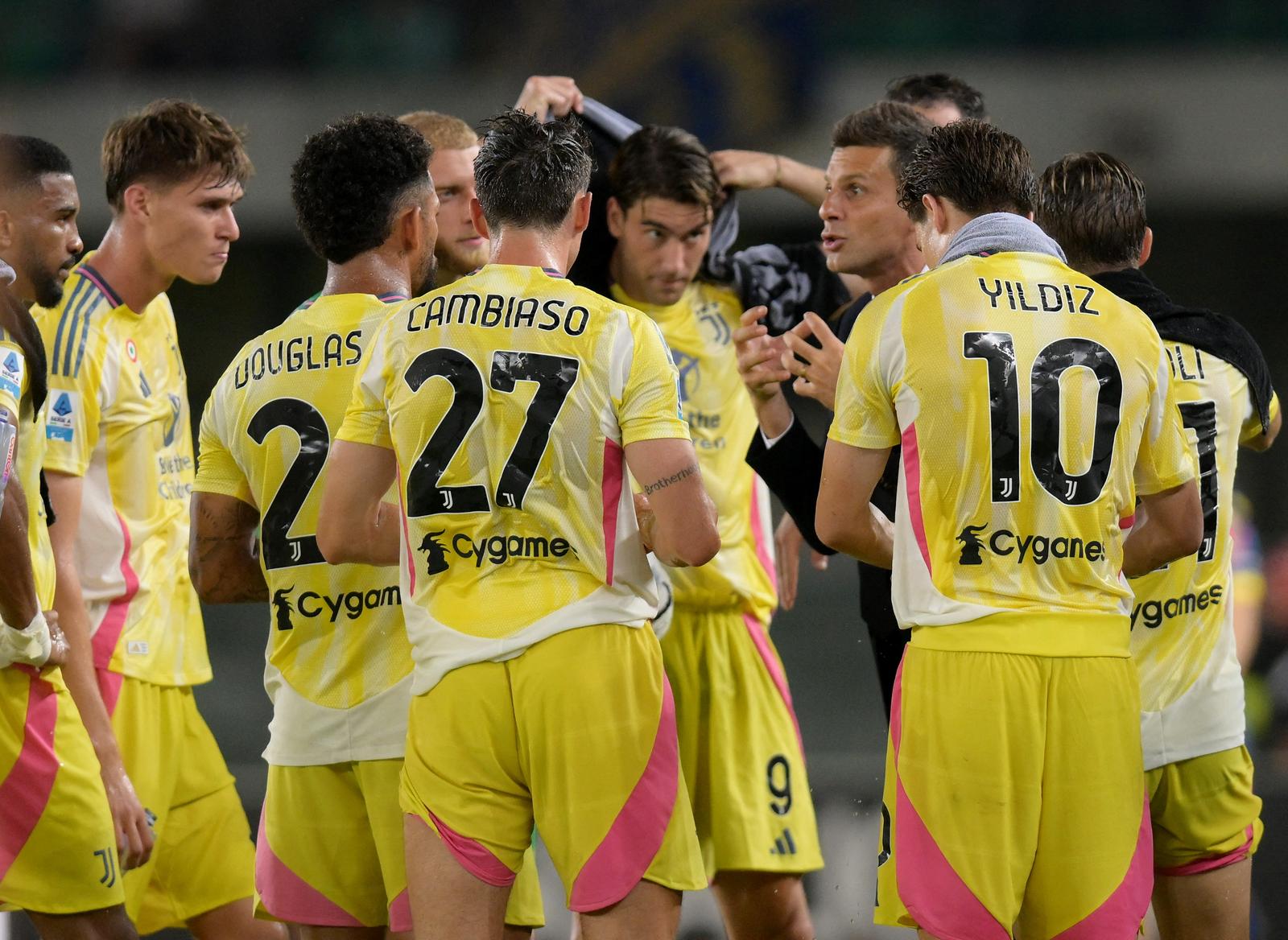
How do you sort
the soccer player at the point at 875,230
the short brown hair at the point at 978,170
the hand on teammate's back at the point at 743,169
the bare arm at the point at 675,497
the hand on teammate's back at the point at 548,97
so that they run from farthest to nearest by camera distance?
the hand on teammate's back at the point at 743,169 < the hand on teammate's back at the point at 548,97 < the soccer player at the point at 875,230 < the short brown hair at the point at 978,170 < the bare arm at the point at 675,497

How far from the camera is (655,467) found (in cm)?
333

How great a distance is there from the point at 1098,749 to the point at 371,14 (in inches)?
666

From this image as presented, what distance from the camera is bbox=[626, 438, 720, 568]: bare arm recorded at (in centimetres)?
333

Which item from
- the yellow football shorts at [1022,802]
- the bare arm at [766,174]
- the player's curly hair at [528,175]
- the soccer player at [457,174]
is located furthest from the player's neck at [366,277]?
the bare arm at [766,174]

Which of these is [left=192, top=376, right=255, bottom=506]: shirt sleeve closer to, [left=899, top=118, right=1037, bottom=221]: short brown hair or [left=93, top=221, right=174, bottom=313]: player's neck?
[left=93, top=221, right=174, bottom=313]: player's neck

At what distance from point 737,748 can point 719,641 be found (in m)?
0.33

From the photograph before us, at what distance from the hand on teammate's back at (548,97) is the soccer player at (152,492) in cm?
91

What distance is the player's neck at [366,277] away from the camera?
3.93 m

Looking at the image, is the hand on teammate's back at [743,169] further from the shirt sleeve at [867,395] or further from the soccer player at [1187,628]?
the shirt sleeve at [867,395]

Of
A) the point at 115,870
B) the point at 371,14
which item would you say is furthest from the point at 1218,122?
the point at 115,870

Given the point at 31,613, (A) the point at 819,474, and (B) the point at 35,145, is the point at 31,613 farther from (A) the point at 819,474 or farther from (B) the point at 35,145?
(A) the point at 819,474

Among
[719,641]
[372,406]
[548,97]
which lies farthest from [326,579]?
[548,97]

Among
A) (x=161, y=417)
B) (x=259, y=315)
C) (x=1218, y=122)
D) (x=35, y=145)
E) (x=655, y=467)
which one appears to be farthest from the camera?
(x=259, y=315)

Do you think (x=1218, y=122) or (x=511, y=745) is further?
(x=1218, y=122)
